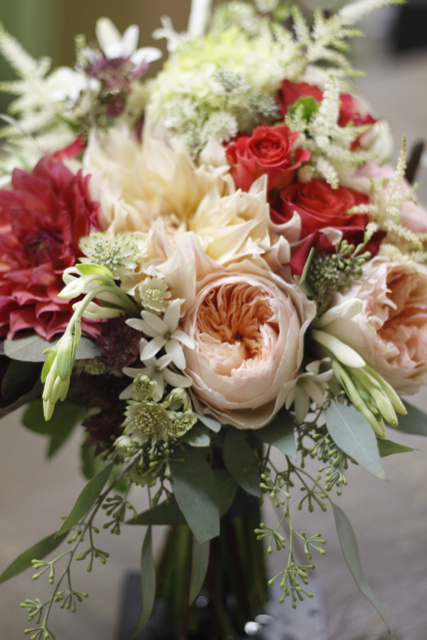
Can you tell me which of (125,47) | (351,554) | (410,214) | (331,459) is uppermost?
(125,47)

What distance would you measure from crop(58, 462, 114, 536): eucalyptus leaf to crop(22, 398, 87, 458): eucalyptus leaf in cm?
9

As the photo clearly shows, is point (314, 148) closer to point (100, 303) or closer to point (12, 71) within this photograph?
point (100, 303)

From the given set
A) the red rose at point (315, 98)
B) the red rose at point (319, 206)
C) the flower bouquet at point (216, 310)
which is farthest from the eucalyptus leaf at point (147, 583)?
the red rose at point (315, 98)

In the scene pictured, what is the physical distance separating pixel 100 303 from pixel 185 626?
440 millimetres

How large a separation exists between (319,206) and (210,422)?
0.85 ft

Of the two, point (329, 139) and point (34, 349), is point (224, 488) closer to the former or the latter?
point (34, 349)

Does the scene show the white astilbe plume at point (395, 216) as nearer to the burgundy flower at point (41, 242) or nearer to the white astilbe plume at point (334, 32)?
the white astilbe plume at point (334, 32)

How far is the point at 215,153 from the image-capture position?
23.5 inches

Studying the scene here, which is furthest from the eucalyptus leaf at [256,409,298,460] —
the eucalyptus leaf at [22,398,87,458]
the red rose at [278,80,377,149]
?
the red rose at [278,80,377,149]

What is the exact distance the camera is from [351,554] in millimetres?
537

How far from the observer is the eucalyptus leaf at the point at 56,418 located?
0.59 metres

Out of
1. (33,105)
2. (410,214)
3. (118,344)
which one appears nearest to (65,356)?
(118,344)

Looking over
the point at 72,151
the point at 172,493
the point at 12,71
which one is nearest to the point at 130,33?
the point at 72,151

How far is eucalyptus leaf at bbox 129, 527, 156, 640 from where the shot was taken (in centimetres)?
51
